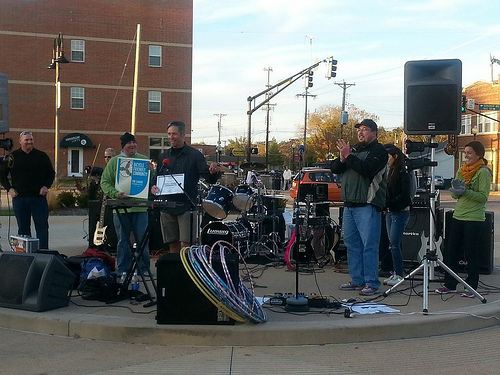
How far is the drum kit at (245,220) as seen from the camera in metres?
10.1

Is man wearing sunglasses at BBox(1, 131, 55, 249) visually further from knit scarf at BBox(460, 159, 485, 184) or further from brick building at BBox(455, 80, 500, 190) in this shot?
brick building at BBox(455, 80, 500, 190)

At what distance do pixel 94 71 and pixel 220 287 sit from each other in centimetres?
3631

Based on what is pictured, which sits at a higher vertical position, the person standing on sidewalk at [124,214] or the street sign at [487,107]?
the street sign at [487,107]

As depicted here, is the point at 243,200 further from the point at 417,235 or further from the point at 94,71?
the point at 94,71

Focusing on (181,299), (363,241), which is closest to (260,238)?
(363,241)

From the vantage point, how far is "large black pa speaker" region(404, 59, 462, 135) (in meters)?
7.40

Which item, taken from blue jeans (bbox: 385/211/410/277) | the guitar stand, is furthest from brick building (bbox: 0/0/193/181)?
the guitar stand

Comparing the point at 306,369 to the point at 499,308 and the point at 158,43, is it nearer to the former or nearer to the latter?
the point at 499,308

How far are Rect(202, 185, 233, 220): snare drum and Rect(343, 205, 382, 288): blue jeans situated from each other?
2973 millimetres

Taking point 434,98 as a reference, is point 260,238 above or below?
below

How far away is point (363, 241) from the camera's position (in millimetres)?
7418

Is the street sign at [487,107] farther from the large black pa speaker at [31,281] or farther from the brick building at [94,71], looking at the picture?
the large black pa speaker at [31,281]

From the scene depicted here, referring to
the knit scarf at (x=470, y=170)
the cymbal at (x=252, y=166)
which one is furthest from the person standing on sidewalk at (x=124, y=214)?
the knit scarf at (x=470, y=170)

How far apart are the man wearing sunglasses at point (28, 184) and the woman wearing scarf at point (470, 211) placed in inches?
230
